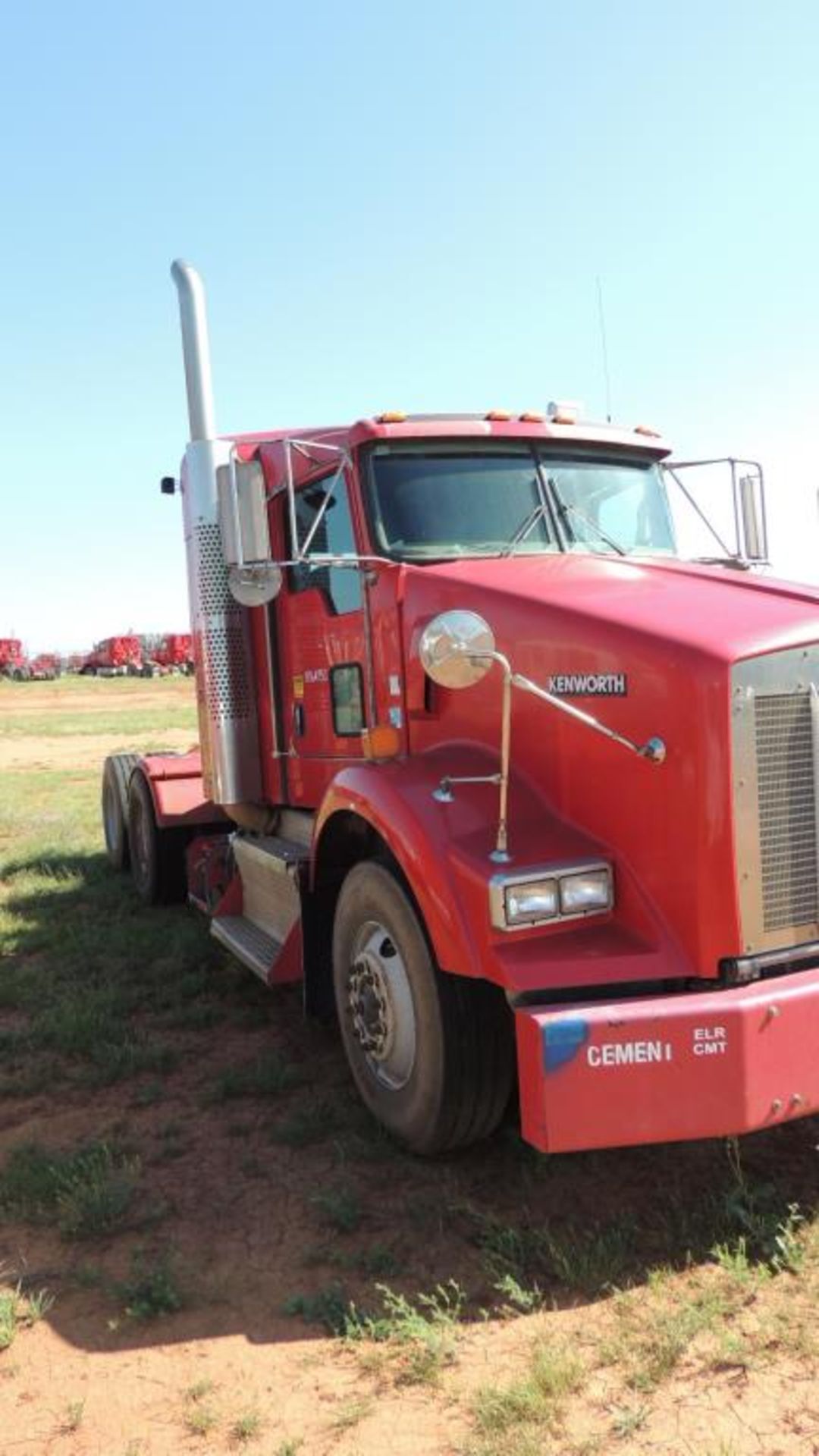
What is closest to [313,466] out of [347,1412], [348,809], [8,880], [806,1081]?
[348,809]

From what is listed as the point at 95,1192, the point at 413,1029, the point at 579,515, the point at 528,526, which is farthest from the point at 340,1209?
the point at 579,515

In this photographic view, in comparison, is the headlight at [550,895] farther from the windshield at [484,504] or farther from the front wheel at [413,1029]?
the windshield at [484,504]

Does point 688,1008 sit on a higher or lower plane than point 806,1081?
higher

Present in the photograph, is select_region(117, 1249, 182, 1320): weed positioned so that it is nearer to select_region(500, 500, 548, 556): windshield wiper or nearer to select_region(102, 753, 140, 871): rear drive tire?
select_region(500, 500, 548, 556): windshield wiper

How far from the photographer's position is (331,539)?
486 cm

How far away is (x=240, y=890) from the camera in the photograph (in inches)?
238

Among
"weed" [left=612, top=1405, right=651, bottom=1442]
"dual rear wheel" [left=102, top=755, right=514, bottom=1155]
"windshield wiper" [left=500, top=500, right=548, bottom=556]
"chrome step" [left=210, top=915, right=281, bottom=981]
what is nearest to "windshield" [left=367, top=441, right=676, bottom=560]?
"windshield wiper" [left=500, top=500, right=548, bottom=556]

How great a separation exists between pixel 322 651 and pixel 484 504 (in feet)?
3.74

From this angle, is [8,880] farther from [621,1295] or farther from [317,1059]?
[621,1295]

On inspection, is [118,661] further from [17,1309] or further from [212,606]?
[17,1309]

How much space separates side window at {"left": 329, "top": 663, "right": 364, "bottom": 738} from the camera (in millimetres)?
4824

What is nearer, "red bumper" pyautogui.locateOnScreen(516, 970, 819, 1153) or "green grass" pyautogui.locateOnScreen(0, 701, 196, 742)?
"red bumper" pyautogui.locateOnScreen(516, 970, 819, 1153)

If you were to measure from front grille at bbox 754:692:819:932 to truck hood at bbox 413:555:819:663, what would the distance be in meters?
0.21

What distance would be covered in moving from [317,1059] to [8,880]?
189 inches
